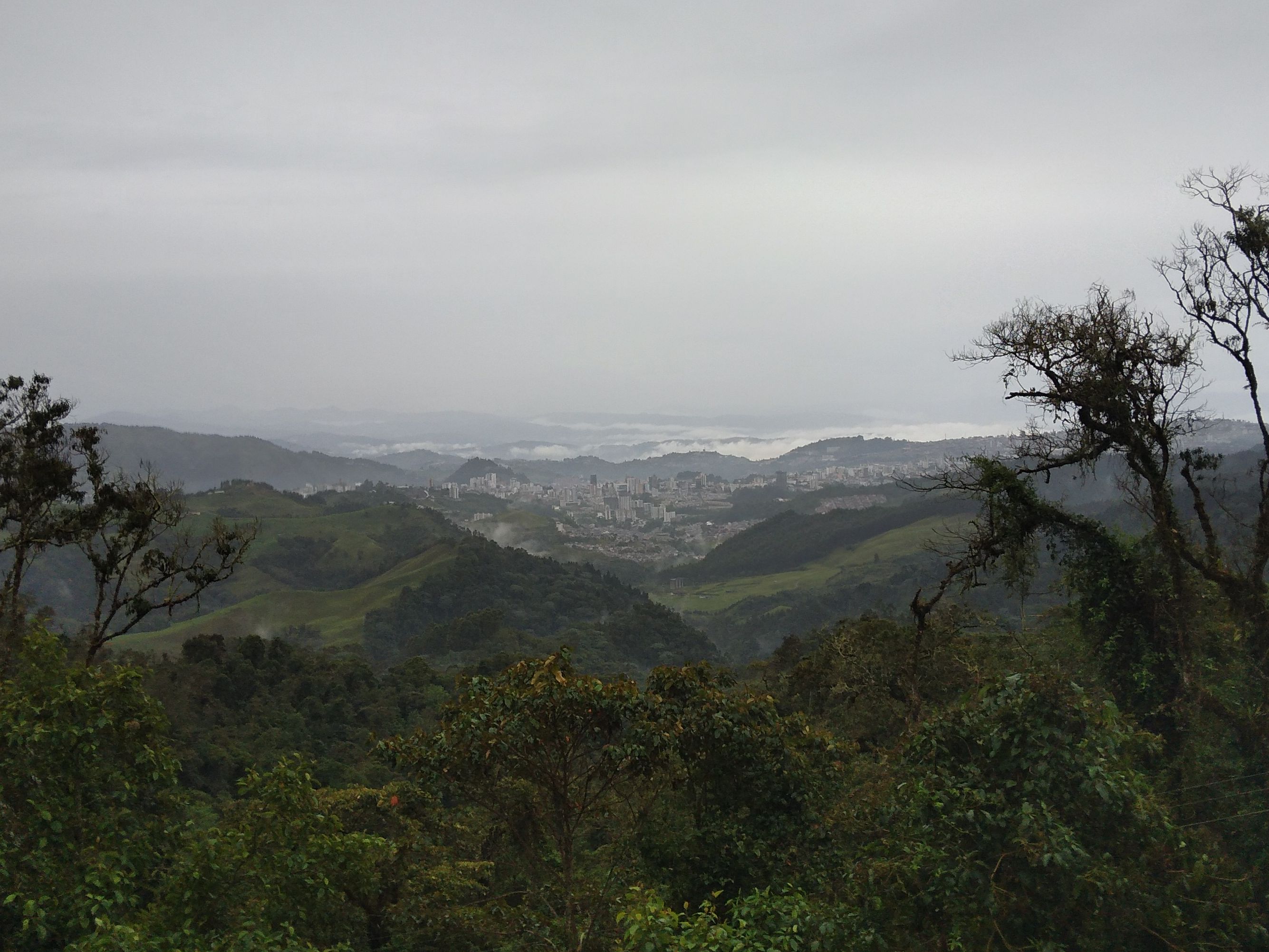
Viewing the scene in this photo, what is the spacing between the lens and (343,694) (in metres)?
48.5

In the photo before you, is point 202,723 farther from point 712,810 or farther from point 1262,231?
point 1262,231

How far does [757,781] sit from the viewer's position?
11.2 m

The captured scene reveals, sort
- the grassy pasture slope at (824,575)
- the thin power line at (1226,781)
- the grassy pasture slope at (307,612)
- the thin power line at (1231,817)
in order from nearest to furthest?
the thin power line at (1231,817)
the thin power line at (1226,781)
the grassy pasture slope at (307,612)
the grassy pasture slope at (824,575)

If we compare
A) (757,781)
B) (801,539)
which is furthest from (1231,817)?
(801,539)

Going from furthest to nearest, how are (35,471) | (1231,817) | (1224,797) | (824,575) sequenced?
(824,575), (35,471), (1224,797), (1231,817)

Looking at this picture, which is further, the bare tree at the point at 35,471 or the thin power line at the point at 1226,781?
the bare tree at the point at 35,471

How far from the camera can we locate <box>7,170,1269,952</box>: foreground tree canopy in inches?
288

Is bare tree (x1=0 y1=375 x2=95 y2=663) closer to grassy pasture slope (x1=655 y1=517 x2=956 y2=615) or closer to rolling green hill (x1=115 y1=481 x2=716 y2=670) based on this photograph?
rolling green hill (x1=115 y1=481 x2=716 y2=670)

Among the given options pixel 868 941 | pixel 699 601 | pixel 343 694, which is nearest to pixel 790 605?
pixel 699 601

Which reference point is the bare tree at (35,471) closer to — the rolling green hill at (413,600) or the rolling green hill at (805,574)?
the rolling green hill at (413,600)

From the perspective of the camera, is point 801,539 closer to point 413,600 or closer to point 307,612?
point 413,600

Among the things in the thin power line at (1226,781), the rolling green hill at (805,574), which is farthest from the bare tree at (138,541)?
the rolling green hill at (805,574)

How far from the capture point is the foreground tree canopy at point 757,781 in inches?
288

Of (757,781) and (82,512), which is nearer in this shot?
(757,781)
